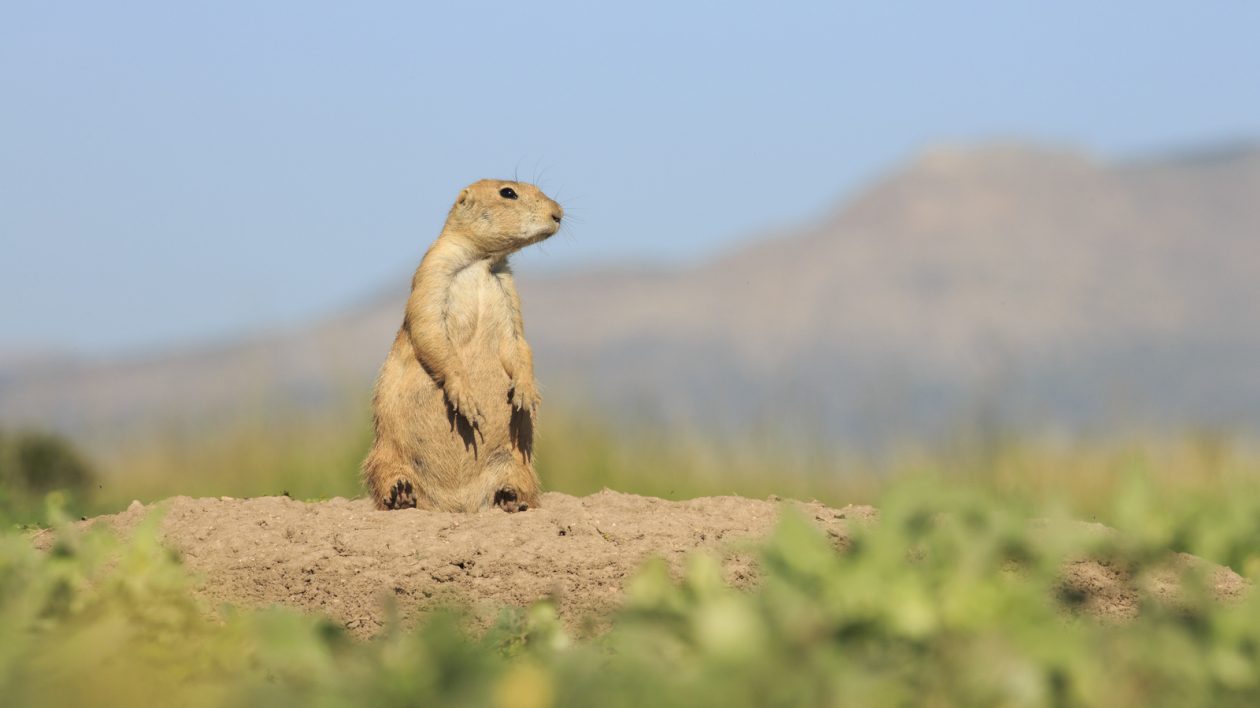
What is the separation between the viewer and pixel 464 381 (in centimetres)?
762

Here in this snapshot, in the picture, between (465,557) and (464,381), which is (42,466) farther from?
(465,557)

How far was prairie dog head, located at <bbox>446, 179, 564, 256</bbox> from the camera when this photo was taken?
25.7 ft

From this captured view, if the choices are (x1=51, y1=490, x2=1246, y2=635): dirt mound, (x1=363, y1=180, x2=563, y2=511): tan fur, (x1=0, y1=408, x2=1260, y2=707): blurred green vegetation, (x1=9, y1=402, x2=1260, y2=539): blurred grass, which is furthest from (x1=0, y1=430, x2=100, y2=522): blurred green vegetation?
(x1=0, y1=408, x2=1260, y2=707): blurred green vegetation

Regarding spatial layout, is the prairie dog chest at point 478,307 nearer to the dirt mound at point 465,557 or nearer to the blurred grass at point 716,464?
the dirt mound at point 465,557

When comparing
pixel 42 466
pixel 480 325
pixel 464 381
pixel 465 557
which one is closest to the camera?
pixel 465 557

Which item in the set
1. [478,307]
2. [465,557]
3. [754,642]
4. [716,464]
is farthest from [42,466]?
[754,642]

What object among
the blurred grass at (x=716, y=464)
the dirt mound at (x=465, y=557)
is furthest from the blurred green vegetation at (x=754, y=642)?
the blurred grass at (x=716, y=464)

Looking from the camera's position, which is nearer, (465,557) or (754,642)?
(754,642)

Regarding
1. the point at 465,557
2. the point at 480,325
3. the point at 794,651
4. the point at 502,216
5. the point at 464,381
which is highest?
the point at 502,216

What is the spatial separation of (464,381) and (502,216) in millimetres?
911

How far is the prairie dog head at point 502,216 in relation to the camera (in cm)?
784

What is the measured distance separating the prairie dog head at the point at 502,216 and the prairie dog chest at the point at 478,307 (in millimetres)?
171

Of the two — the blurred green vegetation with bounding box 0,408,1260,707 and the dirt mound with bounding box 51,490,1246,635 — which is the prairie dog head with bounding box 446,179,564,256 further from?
the blurred green vegetation with bounding box 0,408,1260,707

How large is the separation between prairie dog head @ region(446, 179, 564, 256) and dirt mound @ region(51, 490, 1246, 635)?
4.95ft
